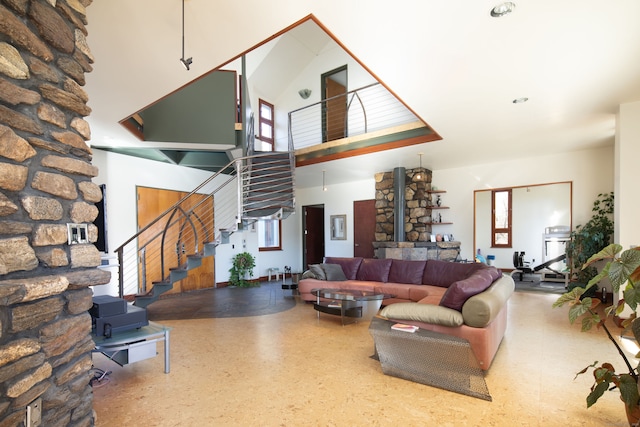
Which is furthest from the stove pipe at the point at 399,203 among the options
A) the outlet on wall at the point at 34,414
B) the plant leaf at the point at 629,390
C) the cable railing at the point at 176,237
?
the outlet on wall at the point at 34,414

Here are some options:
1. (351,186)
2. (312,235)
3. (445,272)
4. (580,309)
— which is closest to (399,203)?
(351,186)

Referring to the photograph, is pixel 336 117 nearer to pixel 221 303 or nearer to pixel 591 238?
pixel 221 303

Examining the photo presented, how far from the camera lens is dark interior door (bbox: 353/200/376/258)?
8.27 m

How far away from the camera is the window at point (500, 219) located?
22.9ft

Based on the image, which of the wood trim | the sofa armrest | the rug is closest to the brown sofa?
the sofa armrest

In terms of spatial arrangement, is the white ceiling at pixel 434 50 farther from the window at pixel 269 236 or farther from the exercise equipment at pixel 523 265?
the window at pixel 269 236

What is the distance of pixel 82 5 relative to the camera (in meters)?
1.73

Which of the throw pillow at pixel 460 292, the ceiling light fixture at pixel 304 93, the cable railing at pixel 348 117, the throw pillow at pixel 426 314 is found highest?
the ceiling light fixture at pixel 304 93

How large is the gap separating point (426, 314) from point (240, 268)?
5.68 m

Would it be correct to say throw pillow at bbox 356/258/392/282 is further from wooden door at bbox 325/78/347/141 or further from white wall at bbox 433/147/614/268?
wooden door at bbox 325/78/347/141

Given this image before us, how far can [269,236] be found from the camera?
9336mm

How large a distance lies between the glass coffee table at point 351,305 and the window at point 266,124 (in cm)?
523

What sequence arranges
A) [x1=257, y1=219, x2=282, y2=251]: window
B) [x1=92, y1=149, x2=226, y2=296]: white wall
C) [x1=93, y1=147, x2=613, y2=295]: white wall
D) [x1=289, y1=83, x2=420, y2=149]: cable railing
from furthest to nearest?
[x1=257, y1=219, x2=282, y2=251]: window
[x1=289, y1=83, x2=420, y2=149]: cable railing
[x1=93, y1=147, x2=613, y2=295]: white wall
[x1=92, y1=149, x2=226, y2=296]: white wall

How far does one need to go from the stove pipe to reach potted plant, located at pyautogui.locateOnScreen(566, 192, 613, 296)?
313 centimetres
